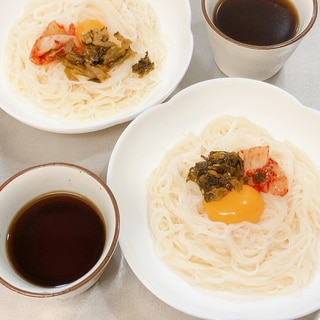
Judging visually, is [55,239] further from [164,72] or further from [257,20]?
[257,20]

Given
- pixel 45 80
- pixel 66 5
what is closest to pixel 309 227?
pixel 45 80

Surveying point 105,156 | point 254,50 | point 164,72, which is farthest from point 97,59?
point 254,50

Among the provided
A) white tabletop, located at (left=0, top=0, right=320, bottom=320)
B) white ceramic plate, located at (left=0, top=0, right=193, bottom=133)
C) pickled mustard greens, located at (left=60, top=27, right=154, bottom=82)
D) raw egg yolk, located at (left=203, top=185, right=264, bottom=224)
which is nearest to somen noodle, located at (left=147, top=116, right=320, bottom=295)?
raw egg yolk, located at (left=203, top=185, right=264, bottom=224)

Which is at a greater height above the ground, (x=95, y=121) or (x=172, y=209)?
(x=95, y=121)

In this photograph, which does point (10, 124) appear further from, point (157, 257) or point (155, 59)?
point (157, 257)

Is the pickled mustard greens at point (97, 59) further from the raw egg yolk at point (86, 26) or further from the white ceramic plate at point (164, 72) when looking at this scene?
the white ceramic plate at point (164, 72)

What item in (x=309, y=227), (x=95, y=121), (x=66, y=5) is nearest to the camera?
(x=309, y=227)

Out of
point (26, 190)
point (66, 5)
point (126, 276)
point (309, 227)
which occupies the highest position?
point (66, 5)

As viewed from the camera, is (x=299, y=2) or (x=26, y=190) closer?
(x=26, y=190)
